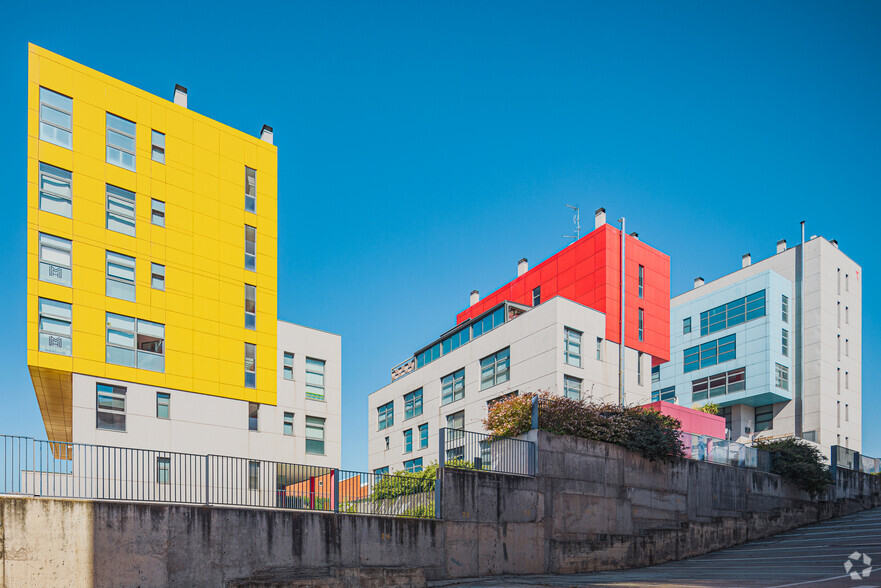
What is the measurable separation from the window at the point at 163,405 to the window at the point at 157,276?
15.7 feet

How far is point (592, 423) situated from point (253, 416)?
1867 centimetres

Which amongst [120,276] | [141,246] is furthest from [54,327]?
[141,246]

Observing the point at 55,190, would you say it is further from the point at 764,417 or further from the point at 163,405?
the point at 764,417

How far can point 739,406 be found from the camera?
57.4 meters

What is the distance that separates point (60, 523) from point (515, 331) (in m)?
31.1

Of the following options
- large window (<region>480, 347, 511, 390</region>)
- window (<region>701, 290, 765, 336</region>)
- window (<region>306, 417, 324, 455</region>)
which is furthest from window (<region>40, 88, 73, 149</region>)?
→ window (<region>701, 290, 765, 336</region>)

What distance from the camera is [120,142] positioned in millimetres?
32250

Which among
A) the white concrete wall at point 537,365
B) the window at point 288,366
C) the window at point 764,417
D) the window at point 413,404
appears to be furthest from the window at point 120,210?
the window at point 764,417

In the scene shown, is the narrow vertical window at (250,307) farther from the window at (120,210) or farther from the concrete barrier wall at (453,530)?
the concrete barrier wall at (453,530)

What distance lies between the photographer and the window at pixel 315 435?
40.4 m

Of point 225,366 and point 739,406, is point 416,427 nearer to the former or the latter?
point 225,366

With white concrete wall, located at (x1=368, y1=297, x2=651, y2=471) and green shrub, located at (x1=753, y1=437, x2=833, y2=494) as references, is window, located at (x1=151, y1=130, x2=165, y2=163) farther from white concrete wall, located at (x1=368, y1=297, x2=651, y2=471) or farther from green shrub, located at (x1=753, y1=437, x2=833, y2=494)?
green shrub, located at (x1=753, y1=437, x2=833, y2=494)

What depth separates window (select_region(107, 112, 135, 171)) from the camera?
3183 cm

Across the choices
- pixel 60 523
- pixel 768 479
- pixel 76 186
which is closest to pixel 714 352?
pixel 768 479
